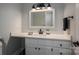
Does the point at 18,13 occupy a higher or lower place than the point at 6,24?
higher

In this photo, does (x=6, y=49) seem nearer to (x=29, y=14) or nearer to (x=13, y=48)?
(x=13, y=48)

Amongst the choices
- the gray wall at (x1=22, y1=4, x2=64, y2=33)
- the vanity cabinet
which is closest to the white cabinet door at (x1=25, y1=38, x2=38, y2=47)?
the vanity cabinet

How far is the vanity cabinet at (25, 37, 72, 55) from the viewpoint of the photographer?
1.96m

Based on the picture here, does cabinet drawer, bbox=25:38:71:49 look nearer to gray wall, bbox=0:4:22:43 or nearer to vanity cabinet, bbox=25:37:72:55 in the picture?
vanity cabinet, bbox=25:37:72:55

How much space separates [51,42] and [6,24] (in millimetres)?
899

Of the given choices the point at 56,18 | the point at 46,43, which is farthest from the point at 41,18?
the point at 46,43

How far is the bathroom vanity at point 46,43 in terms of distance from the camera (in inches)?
76.9

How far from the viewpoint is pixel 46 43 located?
6.66 feet

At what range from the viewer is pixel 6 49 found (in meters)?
2.05

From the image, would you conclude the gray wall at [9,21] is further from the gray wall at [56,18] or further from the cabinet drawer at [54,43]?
the cabinet drawer at [54,43]

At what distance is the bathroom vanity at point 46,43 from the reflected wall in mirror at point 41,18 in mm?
187

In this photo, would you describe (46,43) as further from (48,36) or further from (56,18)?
(56,18)
